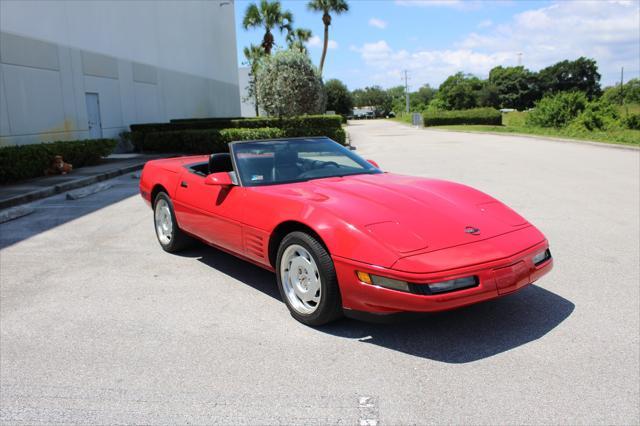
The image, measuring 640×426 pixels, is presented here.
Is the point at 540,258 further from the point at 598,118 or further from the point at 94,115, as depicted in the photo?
the point at 598,118

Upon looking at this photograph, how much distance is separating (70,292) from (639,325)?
14.8ft

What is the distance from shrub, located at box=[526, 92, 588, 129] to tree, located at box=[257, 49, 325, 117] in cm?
1901

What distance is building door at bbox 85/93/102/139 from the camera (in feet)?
62.3

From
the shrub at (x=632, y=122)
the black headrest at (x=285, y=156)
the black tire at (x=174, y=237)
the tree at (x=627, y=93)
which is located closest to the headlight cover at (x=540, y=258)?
the black headrest at (x=285, y=156)

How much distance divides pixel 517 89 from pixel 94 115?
10267 cm

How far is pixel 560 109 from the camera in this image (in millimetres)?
35688

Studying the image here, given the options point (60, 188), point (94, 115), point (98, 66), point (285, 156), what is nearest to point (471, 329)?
point (285, 156)

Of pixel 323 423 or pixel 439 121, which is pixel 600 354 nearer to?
pixel 323 423

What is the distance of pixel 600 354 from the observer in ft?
10.7

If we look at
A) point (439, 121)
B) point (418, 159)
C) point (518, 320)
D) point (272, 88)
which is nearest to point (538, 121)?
point (439, 121)

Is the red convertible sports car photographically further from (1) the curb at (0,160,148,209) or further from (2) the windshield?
(1) the curb at (0,160,148,209)

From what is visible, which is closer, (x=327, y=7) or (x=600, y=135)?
(x=600, y=135)

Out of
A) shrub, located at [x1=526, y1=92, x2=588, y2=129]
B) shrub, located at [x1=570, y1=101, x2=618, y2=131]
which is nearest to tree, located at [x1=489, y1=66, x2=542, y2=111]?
shrub, located at [x1=526, y1=92, x2=588, y2=129]

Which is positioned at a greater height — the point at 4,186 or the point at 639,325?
the point at 4,186
